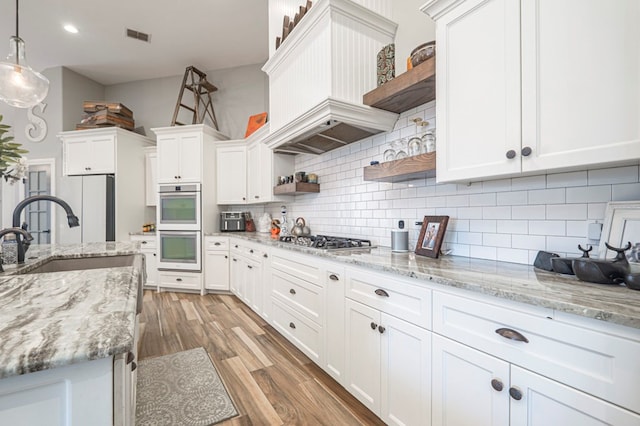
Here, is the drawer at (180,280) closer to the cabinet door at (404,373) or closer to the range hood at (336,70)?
the range hood at (336,70)

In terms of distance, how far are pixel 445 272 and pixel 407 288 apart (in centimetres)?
19

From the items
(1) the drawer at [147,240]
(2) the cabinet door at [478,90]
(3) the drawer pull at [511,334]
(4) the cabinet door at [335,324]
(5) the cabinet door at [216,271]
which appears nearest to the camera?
(3) the drawer pull at [511,334]

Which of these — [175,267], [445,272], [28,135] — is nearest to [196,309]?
[175,267]

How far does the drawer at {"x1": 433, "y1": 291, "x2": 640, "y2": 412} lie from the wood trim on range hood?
1400mm

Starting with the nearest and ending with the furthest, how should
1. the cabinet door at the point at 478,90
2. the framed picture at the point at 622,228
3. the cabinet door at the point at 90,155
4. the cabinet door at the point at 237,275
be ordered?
the framed picture at the point at 622,228
the cabinet door at the point at 478,90
the cabinet door at the point at 237,275
the cabinet door at the point at 90,155

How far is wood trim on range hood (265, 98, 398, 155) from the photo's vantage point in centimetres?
201

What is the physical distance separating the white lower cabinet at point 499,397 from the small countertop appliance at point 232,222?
356 cm

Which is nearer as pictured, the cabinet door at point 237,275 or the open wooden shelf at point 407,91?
the open wooden shelf at point 407,91

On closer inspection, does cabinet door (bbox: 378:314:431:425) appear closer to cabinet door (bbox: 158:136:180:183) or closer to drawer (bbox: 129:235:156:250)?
cabinet door (bbox: 158:136:180:183)

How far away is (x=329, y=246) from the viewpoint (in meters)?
2.13

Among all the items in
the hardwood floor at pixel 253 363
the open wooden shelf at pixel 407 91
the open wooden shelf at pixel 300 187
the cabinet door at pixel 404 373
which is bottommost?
the hardwood floor at pixel 253 363

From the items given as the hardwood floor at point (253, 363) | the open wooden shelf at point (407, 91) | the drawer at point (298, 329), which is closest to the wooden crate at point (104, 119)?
the hardwood floor at point (253, 363)

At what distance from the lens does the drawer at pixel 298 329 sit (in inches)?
80.6

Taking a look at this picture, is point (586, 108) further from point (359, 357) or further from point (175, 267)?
point (175, 267)
